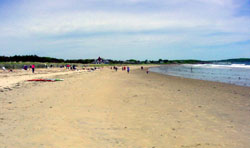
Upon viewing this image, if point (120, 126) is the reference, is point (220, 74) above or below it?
below

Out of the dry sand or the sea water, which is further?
the sea water

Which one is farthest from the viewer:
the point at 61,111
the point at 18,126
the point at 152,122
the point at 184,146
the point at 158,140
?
the point at 61,111

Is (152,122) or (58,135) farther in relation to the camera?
(152,122)

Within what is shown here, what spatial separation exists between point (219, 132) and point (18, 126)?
5764 millimetres

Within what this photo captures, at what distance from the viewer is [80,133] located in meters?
5.27

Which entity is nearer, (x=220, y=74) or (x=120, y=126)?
(x=120, y=126)

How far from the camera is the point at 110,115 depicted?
725 centimetres

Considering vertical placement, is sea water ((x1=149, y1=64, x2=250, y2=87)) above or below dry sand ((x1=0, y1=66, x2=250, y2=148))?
below

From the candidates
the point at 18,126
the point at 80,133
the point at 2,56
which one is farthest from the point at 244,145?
the point at 2,56

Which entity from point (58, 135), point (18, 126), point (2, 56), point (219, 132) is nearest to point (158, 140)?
point (219, 132)

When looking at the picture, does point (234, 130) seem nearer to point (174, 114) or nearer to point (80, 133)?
point (174, 114)

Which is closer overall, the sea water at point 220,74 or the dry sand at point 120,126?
the dry sand at point 120,126

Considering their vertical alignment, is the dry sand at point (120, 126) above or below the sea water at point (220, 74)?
above

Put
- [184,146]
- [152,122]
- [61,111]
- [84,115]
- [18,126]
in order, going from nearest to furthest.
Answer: [184,146], [18,126], [152,122], [84,115], [61,111]
